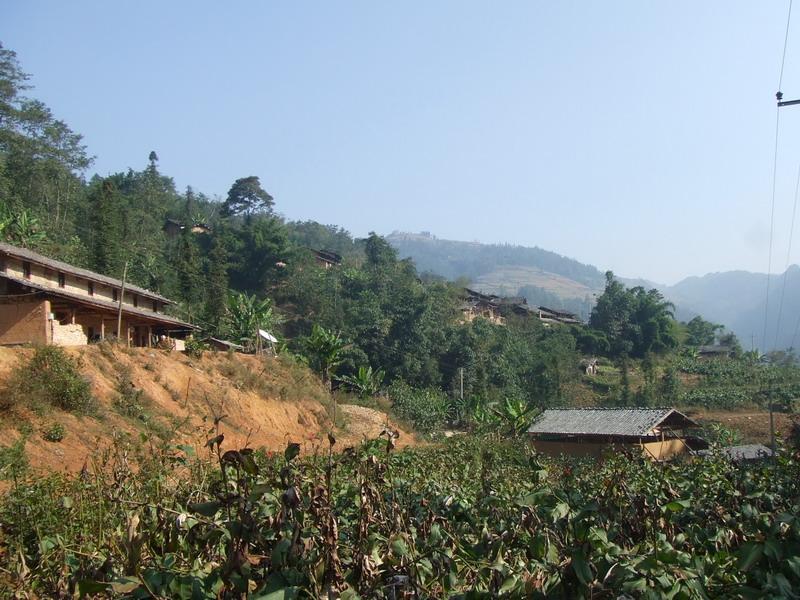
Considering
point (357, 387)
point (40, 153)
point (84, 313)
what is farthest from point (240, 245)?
point (84, 313)

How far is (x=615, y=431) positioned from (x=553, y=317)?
4945 centimetres

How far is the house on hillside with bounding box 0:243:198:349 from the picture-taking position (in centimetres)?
2097

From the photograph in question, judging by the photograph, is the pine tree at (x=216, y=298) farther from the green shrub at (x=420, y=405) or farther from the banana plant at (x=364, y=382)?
the green shrub at (x=420, y=405)

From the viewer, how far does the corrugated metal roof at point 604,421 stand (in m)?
25.0

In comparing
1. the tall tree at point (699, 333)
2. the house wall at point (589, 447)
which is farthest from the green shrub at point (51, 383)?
the tall tree at point (699, 333)

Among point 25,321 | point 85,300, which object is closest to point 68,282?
point 85,300

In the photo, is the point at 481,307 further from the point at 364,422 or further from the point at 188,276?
the point at 364,422

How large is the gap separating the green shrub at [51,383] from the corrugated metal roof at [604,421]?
16724 millimetres

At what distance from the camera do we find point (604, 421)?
87.1 ft

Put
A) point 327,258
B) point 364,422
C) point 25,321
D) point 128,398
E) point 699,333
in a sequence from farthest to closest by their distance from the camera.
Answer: point 699,333 < point 327,258 < point 364,422 < point 25,321 < point 128,398

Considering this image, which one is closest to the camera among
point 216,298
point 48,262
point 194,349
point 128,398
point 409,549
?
point 409,549

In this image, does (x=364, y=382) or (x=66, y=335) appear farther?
(x=364, y=382)

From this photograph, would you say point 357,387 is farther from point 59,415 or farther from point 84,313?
point 59,415

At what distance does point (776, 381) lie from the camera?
49.0 metres
